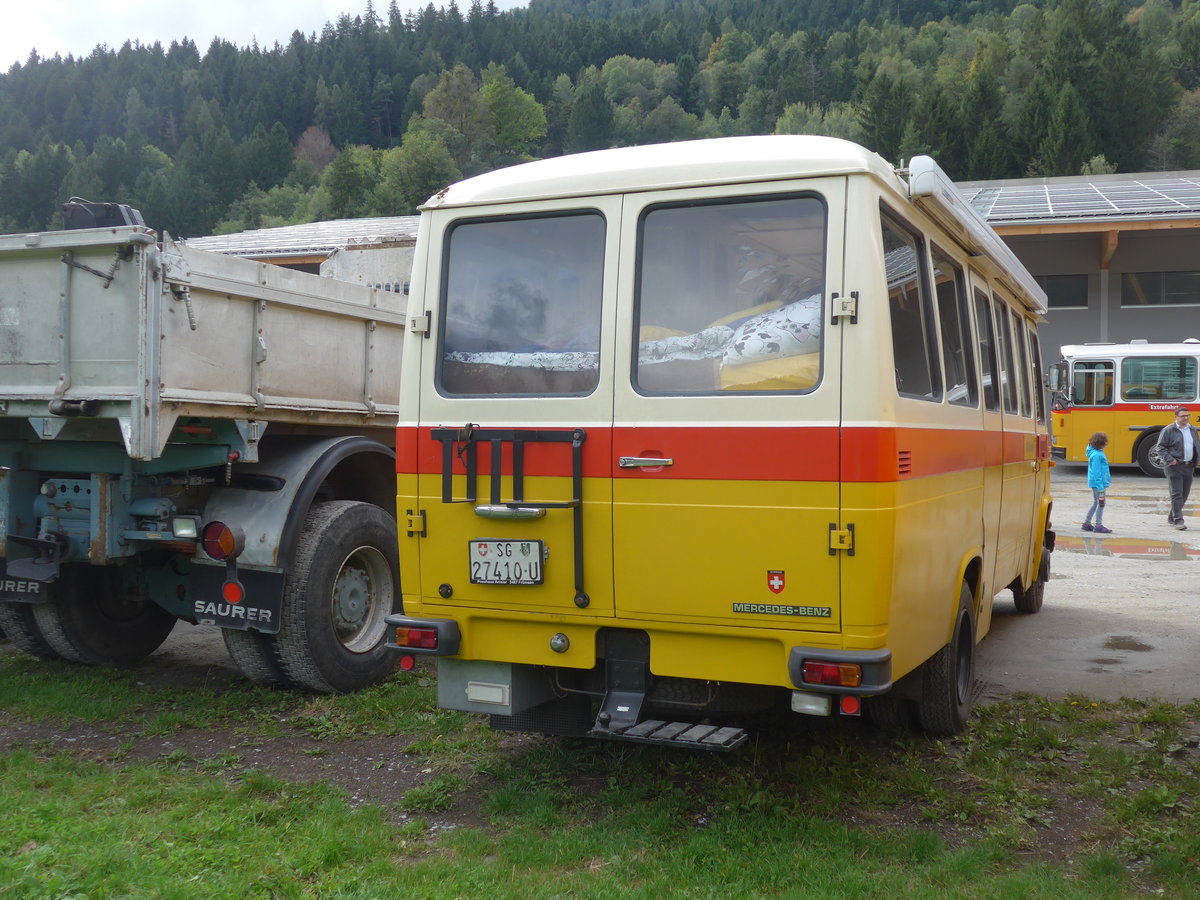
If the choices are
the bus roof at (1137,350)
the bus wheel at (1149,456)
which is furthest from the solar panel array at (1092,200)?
the bus wheel at (1149,456)

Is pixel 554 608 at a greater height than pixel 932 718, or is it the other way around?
pixel 554 608

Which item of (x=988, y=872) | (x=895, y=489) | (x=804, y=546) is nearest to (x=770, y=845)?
(x=988, y=872)

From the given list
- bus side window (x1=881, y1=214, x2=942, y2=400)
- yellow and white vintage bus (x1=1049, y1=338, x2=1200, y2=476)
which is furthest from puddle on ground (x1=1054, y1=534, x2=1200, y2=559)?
yellow and white vintage bus (x1=1049, y1=338, x2=1200, y2=476)

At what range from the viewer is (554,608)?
14.6 feet

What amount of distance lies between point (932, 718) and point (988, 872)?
4.42 ft

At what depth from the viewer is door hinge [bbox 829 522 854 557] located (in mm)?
3969

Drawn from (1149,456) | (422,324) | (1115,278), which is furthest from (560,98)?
(422,324)

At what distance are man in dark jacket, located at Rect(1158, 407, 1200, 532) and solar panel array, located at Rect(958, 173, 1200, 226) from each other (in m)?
9.70

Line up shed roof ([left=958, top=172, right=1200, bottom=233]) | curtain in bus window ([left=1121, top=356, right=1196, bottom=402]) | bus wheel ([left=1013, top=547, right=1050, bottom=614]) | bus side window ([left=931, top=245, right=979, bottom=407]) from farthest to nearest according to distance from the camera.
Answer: shed roof ([left=958, top=172, right=1200, bottom=233]) < curtain in bus window ([left=1121, top=356, right=1196, bottom=402]) < bus wheel ([left=1013, top=547, right=1050, bottom=614]) < bus side window ([left=931, top=245, right=979, bottom=407])

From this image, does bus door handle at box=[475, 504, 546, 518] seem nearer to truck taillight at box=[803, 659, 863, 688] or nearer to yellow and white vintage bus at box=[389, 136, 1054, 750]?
yellow and white vintage bus at box=[389, 136, 1054, 750]

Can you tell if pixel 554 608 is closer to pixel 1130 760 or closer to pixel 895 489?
pixel 895 489

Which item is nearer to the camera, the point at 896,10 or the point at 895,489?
the point at 895,489

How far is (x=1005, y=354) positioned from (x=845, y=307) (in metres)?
3.23

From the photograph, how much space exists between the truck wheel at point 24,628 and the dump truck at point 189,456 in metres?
0.01
